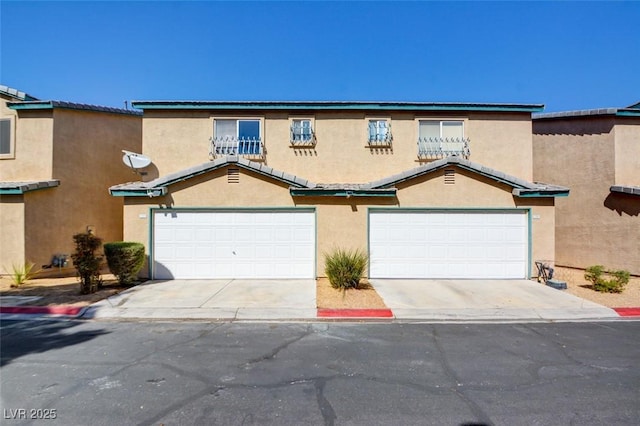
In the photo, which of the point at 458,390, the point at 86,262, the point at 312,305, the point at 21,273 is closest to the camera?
the point at 458,390

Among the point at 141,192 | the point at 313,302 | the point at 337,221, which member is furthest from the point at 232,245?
the point at 313,302

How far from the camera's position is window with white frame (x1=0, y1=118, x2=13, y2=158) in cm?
1156

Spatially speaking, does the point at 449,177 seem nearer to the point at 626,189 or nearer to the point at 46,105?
the point at 626,189

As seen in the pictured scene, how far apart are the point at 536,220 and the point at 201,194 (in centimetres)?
1145

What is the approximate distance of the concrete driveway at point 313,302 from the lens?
718cm

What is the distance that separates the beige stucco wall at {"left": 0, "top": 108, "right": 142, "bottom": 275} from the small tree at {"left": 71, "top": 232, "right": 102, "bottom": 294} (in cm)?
366

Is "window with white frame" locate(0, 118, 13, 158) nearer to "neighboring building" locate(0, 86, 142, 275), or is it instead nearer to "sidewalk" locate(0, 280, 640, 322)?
"neighboring building" locate(0, 86, 142, 275)

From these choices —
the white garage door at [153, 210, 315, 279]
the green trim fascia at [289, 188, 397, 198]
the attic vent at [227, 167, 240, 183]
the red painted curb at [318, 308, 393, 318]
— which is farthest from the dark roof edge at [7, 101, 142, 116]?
the red painted curb at [318, 308, 393, 318]

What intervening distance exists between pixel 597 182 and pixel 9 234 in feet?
70.3

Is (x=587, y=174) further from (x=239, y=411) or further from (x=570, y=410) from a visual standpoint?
(x=239, y=411)

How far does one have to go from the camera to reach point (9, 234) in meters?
10.4

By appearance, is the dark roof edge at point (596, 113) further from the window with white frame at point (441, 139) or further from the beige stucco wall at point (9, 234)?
the beige stucco wall at point (9, 234)

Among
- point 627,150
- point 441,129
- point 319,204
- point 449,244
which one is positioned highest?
point 441,129

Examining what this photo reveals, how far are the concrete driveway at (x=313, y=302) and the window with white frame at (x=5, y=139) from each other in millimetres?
7755
